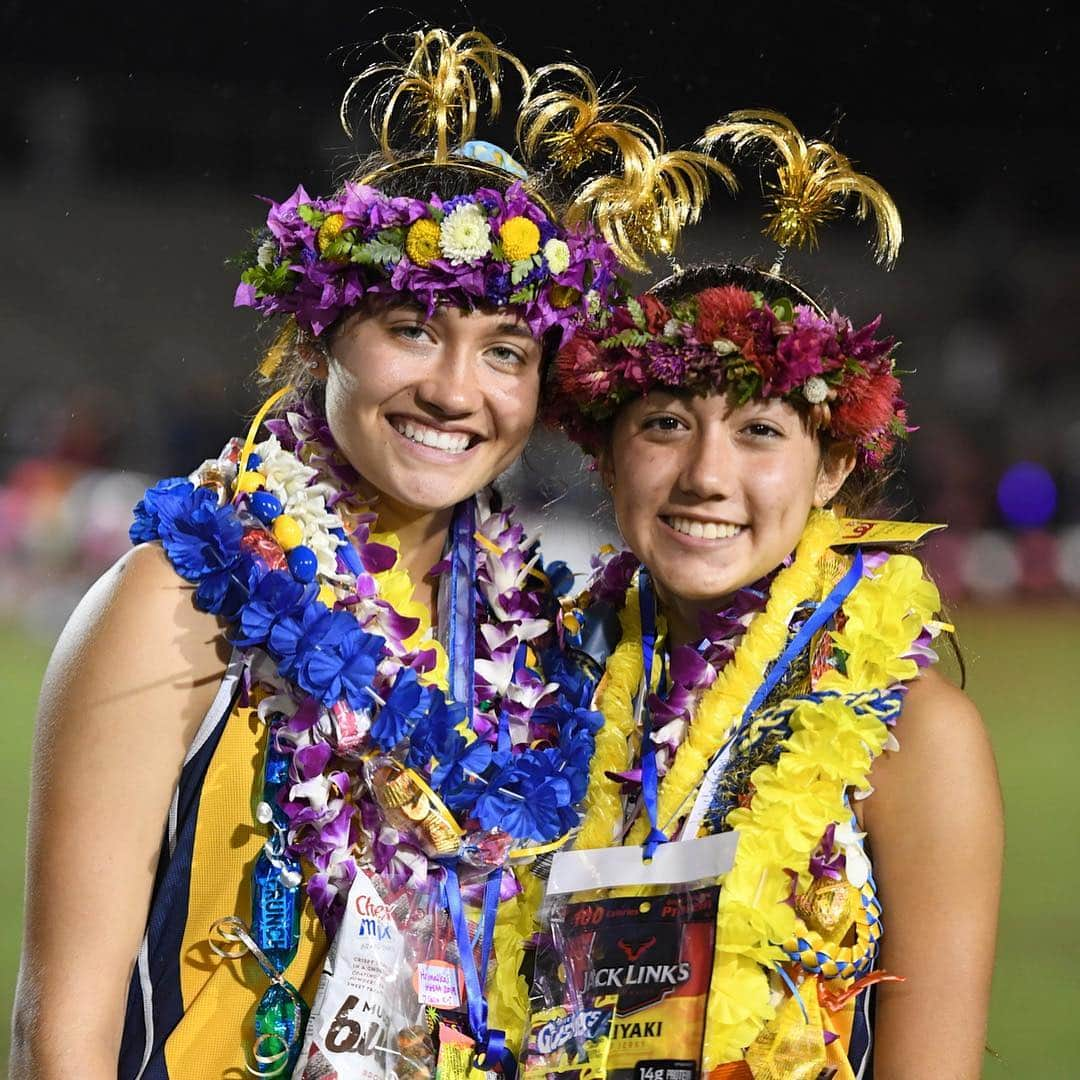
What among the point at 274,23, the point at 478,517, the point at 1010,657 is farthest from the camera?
the point at 1010,657

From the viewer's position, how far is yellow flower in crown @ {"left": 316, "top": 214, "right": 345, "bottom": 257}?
2436mm

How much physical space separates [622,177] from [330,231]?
55 centimetres

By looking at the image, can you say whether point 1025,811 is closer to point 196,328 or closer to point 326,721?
point 326,721

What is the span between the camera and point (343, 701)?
2.26 meters

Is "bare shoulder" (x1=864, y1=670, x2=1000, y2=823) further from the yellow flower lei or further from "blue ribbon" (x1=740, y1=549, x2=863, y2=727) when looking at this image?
"blue ribbon" (x1=740, y1=549, x2=863, y2=727)

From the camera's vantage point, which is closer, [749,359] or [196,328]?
[749,359]

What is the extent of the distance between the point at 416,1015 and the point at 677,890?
0.42 metres

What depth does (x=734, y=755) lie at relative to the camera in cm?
235

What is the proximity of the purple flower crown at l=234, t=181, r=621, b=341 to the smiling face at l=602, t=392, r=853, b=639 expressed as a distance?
248 millimetres

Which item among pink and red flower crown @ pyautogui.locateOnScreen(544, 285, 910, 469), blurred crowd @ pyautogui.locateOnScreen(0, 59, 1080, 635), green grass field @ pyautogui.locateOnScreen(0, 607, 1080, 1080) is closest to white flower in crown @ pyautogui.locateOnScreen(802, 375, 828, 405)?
pink and red flower crown @ pyautogui.locateOnScreen(544, 285, 910, 469)

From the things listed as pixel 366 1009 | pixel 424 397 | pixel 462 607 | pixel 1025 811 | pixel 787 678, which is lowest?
pixel 366 1009

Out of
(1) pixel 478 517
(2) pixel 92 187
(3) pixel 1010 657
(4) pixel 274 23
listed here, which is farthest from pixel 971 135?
(1) pixel 478 517

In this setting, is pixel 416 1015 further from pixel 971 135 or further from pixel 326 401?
pixel 971 135

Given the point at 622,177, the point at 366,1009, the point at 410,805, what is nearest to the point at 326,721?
the point at 410,805
